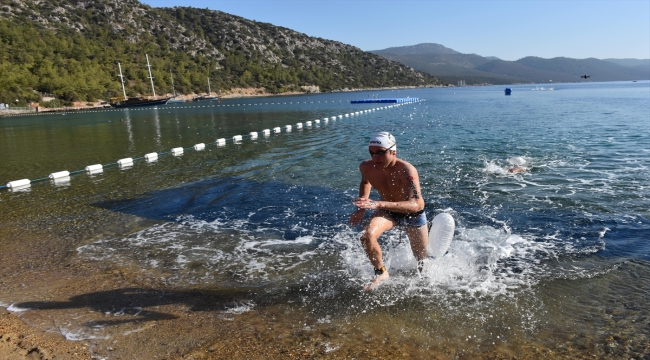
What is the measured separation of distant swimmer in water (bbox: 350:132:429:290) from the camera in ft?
15.8

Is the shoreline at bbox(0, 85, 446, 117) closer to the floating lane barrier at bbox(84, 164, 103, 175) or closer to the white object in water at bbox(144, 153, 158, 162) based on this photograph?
the white object in water at bbox(144, 153, 158, 162)

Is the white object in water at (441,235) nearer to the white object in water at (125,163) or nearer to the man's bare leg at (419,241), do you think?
the man's bare leg at (419,241)

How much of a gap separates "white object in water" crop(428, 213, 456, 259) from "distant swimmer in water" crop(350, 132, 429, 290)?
0.98 ft

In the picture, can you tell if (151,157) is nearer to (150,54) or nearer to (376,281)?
(376,281)

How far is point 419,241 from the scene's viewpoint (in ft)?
17.8

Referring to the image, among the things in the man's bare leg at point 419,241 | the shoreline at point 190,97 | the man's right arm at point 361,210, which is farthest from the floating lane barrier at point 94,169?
the shoreline at point 190,97

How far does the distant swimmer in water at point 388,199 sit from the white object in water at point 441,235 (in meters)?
0.30

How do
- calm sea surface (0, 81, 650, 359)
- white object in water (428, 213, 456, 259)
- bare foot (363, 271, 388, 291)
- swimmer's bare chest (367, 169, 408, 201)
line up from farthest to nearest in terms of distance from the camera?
white object in water (428, 213, 456, 259) → bare foot (363, 271, 388, 291) → swimmer's bare chest (367, 169, 408, 201) → calm sea surface (0, 81, 650, 359)

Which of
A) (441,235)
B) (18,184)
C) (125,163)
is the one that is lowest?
(441,235)

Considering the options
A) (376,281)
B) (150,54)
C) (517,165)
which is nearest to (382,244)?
(376,281)

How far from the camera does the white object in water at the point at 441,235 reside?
18.6 feet

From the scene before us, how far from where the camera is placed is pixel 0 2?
9881 cm

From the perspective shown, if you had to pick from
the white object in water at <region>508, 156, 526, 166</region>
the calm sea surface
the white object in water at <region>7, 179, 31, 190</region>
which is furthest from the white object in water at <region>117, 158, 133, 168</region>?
the white object in water at <region>508, 156, 526, 166</region>

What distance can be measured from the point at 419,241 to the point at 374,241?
0.85 metres
